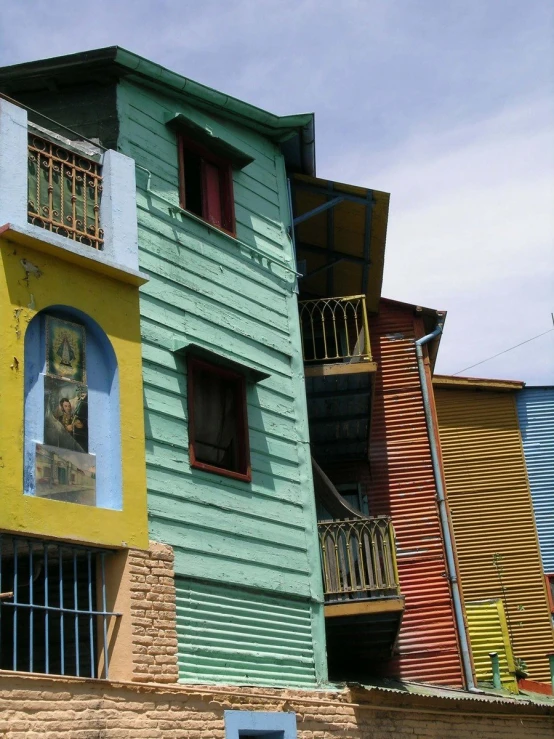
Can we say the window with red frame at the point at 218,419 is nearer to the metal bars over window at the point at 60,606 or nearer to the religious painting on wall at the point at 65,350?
the religious painting on wall at the point at 65,350

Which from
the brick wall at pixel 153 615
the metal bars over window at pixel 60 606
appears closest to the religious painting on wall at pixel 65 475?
the metal bars over window at pixel 60 606

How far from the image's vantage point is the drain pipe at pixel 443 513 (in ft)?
49.0

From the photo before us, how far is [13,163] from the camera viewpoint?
33.5 feet

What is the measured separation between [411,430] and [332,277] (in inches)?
111

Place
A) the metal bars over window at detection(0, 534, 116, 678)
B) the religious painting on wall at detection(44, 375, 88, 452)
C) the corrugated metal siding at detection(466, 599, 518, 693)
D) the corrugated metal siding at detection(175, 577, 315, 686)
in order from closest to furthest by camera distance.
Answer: the metal bars over window at detection(0, 534, 116, 678)
the religious painting on wall at detection(44, 375, 88, 452)
the corrugated metal siding at detection(175, 577, 315, 686)
the corrugated metal siding at detection(466, 599, 518, 693)

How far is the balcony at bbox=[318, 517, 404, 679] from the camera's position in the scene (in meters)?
12.8

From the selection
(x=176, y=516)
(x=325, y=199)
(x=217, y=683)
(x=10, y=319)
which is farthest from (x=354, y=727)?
(x=325, y=199)

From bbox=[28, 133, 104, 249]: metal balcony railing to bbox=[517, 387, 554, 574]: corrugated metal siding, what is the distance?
43.7ft

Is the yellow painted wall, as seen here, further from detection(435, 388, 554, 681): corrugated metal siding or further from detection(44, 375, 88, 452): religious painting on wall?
detection(435, 388, 554, 681): corrugated metal siding

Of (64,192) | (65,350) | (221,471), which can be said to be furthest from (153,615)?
(64,192)

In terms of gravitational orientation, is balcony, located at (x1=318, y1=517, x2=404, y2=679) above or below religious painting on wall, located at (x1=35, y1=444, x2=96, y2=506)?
below

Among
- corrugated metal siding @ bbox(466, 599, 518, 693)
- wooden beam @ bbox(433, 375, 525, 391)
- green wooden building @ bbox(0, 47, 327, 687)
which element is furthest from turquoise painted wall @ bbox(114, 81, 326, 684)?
wooden beam @ bbox(433, 375, 525, 391)

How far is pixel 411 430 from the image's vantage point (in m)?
16.8

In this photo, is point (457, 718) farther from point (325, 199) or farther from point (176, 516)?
point (325, 199)
